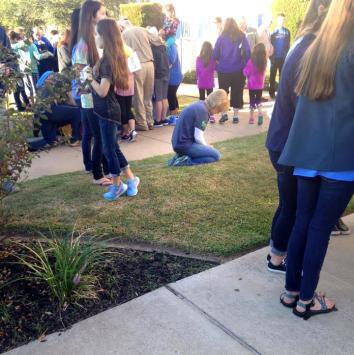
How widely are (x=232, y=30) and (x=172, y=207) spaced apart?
198 inches

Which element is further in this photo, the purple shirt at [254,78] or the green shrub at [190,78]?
the green shrub at [190,78]

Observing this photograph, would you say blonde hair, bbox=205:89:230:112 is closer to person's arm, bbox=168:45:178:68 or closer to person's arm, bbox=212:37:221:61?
person's arm, bbox=212:37:221:61

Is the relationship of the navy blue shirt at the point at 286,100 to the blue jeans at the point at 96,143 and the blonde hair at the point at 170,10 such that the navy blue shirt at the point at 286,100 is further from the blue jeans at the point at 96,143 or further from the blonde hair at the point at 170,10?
the blonde hair at the point at 170,10

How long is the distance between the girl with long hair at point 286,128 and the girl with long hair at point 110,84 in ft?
6.24

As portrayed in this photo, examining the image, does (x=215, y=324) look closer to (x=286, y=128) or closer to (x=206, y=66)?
(x=286, y=128)

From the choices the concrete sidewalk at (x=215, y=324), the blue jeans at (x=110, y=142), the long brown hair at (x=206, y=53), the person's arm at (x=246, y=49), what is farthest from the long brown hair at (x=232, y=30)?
the concrete sidewalk at (x=215, y=324)

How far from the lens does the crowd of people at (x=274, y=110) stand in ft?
7.21

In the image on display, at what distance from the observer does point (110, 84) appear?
4152mm

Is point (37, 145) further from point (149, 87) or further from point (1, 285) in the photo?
point (1, 285)

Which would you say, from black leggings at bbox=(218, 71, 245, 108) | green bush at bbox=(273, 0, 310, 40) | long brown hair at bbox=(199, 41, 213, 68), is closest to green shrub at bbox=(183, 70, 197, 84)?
green bush at bbox=(273, 0, 310, 40)

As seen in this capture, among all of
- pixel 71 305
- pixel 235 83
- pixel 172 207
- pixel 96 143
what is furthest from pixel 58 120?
pixel 71 305

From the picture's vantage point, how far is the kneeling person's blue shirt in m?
5.49

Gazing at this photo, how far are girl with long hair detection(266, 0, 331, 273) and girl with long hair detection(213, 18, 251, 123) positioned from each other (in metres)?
5.67

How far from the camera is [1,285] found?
280 centimetres
